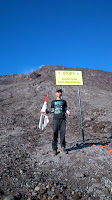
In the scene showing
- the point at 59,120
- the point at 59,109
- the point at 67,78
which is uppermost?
the point at 67,78

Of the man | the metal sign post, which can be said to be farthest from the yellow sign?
the man

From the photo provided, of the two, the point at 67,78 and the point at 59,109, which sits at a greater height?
the point at 67,78

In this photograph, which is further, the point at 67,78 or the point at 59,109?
the point at 67,78

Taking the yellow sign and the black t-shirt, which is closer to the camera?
the black t-shirt

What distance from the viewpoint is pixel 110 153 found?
517 cm

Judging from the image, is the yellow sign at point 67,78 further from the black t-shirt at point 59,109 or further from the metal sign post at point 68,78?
the black t-shirt at point 59,109

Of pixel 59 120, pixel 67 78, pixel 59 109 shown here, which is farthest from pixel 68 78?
pixel 59 120

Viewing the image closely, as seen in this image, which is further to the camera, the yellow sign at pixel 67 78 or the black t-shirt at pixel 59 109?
the yellow sign at pixel 67 78

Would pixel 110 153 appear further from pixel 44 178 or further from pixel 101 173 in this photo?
pixel 44 178

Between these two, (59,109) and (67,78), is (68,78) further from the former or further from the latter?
(59,109)

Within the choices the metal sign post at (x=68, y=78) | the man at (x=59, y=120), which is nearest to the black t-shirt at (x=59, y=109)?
the man at (x=59, y=120)

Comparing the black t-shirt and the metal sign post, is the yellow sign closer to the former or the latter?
the metal sign post

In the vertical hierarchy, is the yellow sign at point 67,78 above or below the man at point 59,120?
above

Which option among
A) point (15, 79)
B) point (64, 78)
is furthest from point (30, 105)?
point (15, 79)
